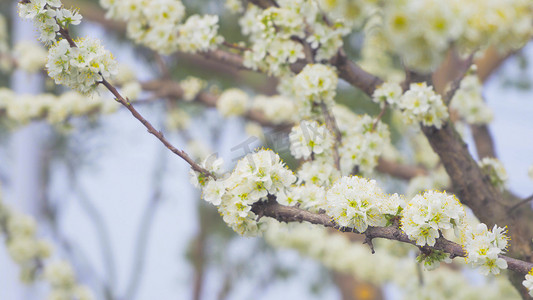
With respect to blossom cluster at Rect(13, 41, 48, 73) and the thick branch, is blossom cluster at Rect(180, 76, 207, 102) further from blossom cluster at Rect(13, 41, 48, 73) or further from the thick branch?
the thick branch

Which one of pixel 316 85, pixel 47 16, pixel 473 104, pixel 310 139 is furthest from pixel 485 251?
pixel 473 104

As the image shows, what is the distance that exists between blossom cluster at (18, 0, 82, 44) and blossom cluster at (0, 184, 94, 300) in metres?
1.66

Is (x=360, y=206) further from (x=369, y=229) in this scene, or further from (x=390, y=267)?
(x=390, y=267)

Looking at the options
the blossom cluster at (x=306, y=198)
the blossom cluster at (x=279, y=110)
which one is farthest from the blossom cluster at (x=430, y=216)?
the blossom cluster at (x=279, y=110)

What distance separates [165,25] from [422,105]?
75cm

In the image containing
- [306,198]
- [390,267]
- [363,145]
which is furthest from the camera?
[390,267]

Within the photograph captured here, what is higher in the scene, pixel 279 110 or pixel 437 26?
pixel 437 26

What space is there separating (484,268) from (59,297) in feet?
6.62

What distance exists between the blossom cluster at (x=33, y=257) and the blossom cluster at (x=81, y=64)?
1.61 metres

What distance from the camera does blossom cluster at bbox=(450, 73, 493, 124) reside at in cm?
210

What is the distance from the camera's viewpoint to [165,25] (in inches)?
61.2

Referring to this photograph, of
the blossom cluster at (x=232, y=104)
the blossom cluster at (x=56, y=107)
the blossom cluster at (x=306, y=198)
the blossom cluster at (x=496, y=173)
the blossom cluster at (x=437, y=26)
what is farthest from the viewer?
the blossom cluster at (x=232, y=104)

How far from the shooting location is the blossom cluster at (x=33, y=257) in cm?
239

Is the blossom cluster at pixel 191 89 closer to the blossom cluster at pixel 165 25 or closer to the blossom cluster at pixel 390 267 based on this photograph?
the blossom cluster at pixel 390 267
